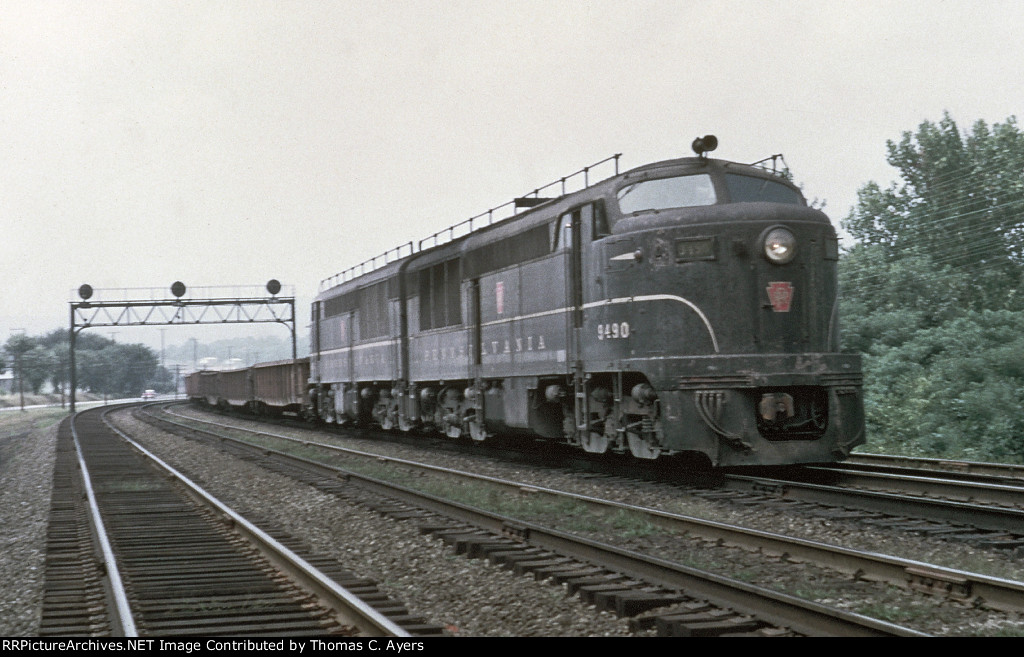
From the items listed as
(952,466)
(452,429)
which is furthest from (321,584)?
(452,429)

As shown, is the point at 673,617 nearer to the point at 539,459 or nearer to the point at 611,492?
the point at 611,492

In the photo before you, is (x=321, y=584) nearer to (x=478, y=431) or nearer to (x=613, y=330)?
(x=613, y=330)

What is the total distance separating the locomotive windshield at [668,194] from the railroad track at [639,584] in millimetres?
4505

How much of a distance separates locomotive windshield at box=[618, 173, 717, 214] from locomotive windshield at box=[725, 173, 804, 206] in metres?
0.29

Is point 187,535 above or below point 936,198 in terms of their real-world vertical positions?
below

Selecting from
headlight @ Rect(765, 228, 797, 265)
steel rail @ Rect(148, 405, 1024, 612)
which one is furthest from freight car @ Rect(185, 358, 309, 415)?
steel rail @ Rect(148, 405, 1024, 612)

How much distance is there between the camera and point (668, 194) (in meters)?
12.4

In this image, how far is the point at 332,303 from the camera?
27719mm

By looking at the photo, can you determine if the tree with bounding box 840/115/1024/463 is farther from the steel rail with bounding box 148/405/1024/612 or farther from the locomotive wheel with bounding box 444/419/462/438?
the steel rail with bounding box 148/405/1024/612

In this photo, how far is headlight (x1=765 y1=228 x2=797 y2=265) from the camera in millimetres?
11641

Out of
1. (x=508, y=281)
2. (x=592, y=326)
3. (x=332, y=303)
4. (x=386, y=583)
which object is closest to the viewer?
(x=386, y=583)
